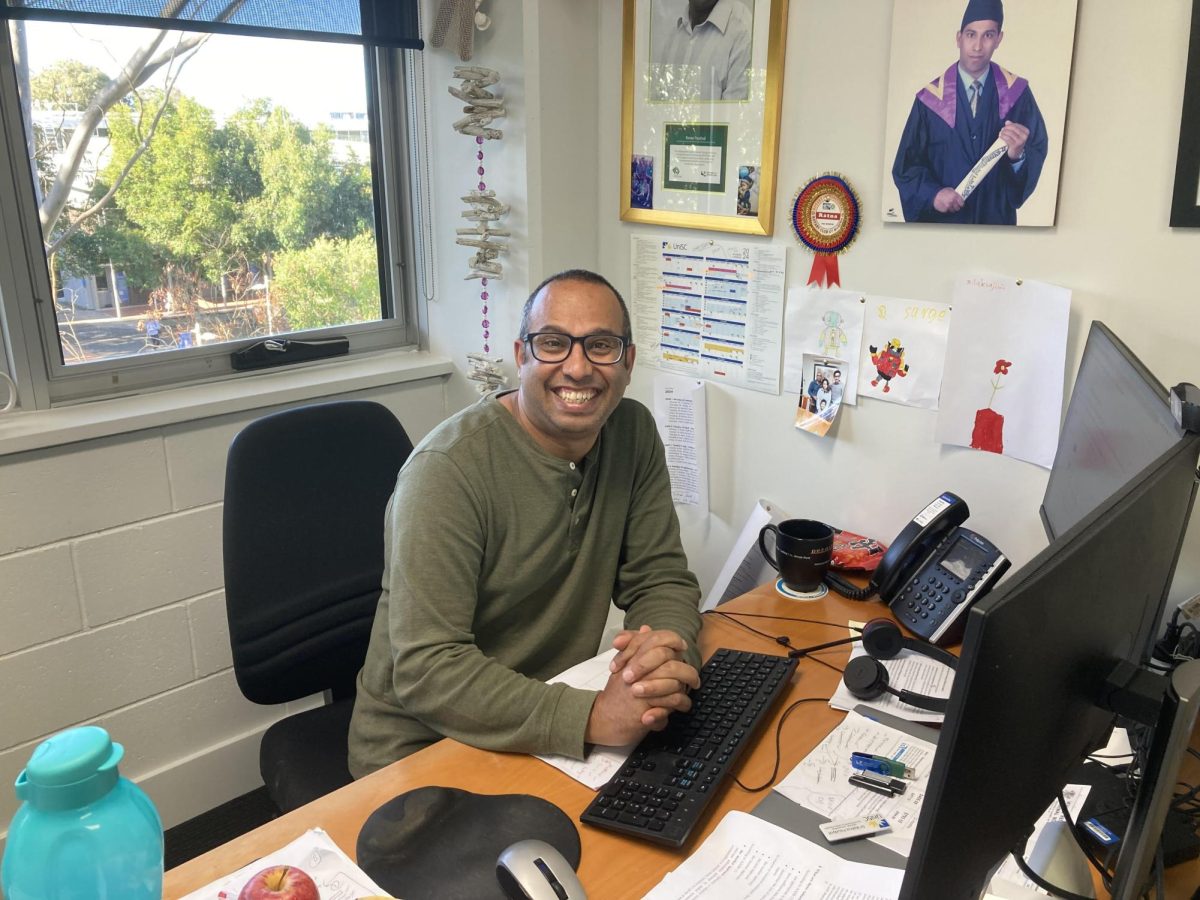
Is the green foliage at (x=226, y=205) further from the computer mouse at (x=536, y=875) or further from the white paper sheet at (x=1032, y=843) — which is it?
the white paper sheet at (x=1032, y=843)

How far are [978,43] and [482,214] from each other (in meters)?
1.19

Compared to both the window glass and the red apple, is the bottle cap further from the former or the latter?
the window glass

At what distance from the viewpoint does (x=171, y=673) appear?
214 centimetres

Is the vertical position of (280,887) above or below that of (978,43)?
below

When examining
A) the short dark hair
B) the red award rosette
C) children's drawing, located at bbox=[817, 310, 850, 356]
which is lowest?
children's drawing, located at bbox=[817, 310, 850, 356]

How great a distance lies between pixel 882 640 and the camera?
4.74 feet

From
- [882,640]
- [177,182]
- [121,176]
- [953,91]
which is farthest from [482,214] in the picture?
[882,640]

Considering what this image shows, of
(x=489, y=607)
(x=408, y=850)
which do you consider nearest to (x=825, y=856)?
(x=408, y=850)

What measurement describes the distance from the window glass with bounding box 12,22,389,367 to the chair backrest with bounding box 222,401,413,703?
767mm

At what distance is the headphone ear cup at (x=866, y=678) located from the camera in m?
1.34

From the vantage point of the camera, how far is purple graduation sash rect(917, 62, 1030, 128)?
5.01 feet

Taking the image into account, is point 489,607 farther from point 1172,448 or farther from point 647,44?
point 647,44

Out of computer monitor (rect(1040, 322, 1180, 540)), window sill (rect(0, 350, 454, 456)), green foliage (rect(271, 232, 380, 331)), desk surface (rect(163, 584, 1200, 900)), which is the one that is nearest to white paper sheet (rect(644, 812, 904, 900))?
desk surface (rect(163, 584, 1200, 900))

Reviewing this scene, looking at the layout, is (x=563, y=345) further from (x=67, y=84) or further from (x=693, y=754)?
(x=67, y=84)
